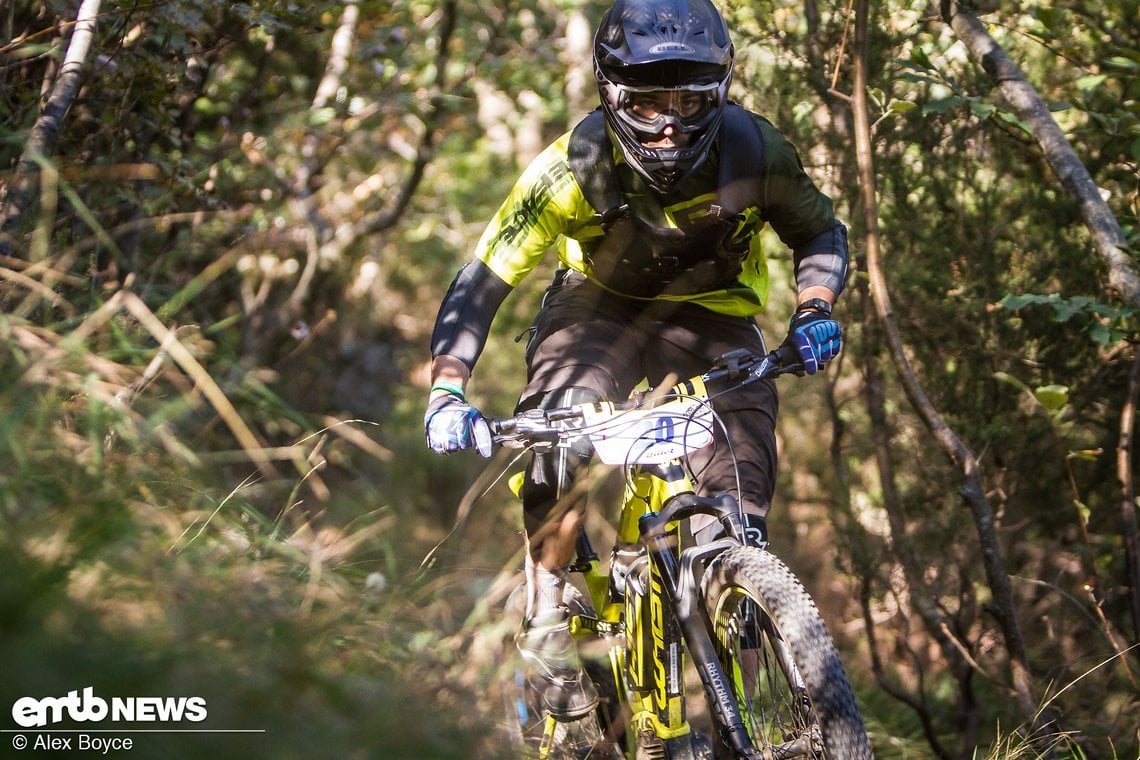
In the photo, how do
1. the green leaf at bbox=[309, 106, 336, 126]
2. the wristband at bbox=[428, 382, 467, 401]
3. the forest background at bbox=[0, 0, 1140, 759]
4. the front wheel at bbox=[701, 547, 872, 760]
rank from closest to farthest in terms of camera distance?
1. the forest background at bbox=[0, 0, 1140, 759]
2. the front wheel at bbox=[701, 547, 872, 760]
3. the wristband at bbox=[428, 382, 467, 401]
4. the green leaf at bbox=[309, 106, 336, 126]

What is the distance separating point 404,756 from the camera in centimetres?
192

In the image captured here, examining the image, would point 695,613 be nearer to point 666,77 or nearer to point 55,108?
point 666,77

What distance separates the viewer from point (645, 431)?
3043 mm

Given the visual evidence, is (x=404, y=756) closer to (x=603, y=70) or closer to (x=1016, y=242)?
(x=603, y=70)

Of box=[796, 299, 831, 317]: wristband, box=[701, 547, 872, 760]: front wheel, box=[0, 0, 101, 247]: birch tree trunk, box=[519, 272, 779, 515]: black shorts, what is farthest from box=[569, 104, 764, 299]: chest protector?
box=[0, 0, 101, 247]: birch tree trunk

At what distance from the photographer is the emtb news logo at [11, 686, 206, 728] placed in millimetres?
1797

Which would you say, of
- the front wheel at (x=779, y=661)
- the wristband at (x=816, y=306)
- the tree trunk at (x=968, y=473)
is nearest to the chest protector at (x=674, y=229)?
the wristband at (x=816, y=306)

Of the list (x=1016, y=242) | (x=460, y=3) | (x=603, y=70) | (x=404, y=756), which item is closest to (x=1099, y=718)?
(x=1016, y=242)

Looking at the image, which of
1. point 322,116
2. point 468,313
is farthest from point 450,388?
point 322,116

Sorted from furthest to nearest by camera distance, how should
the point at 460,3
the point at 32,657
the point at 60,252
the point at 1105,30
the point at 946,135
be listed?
1. the point at 460,3
2. the point at 946,135
3. the point at 1105,30
4. the point at 60,252
5. the point at 32,657

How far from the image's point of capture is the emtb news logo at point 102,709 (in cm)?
180

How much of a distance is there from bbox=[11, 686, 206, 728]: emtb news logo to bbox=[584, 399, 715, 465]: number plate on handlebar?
4.45ft

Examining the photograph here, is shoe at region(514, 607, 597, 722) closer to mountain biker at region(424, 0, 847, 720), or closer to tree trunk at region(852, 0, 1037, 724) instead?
mountain biker at region(424, 0, 847, 720)

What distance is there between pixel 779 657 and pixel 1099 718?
266 centimetres
